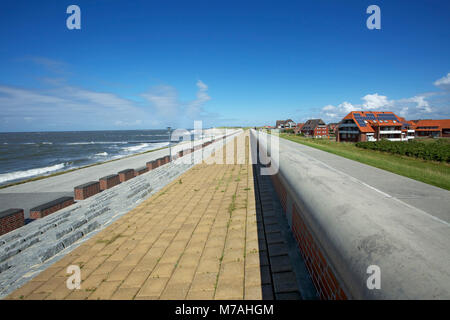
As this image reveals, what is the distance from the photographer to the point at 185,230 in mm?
4254

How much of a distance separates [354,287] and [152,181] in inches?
316

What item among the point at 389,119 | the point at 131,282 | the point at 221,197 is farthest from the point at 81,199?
the point at 389,119

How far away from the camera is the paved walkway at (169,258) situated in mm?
2732

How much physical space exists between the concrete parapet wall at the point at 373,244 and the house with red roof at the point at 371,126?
2187 inches

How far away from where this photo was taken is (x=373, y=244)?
1.22m

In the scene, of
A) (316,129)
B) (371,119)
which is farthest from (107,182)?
(316,129)

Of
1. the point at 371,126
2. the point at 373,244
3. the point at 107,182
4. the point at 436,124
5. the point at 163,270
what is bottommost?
the point at 163,270

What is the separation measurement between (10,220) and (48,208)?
2.94 feet

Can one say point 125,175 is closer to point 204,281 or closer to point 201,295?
point 204,281

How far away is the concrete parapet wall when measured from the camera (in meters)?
0.95

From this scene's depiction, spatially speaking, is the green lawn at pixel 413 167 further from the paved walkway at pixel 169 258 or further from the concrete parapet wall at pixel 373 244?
the concrete parapet wall at pixel 373 244

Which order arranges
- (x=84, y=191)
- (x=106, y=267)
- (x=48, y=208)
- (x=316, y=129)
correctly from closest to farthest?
(x=106, y=267)
(x=48, y=208)
(x=84, y=191)
(x=316, y=129)

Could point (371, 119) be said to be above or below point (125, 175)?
above

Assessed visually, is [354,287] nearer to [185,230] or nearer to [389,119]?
[185,230]
